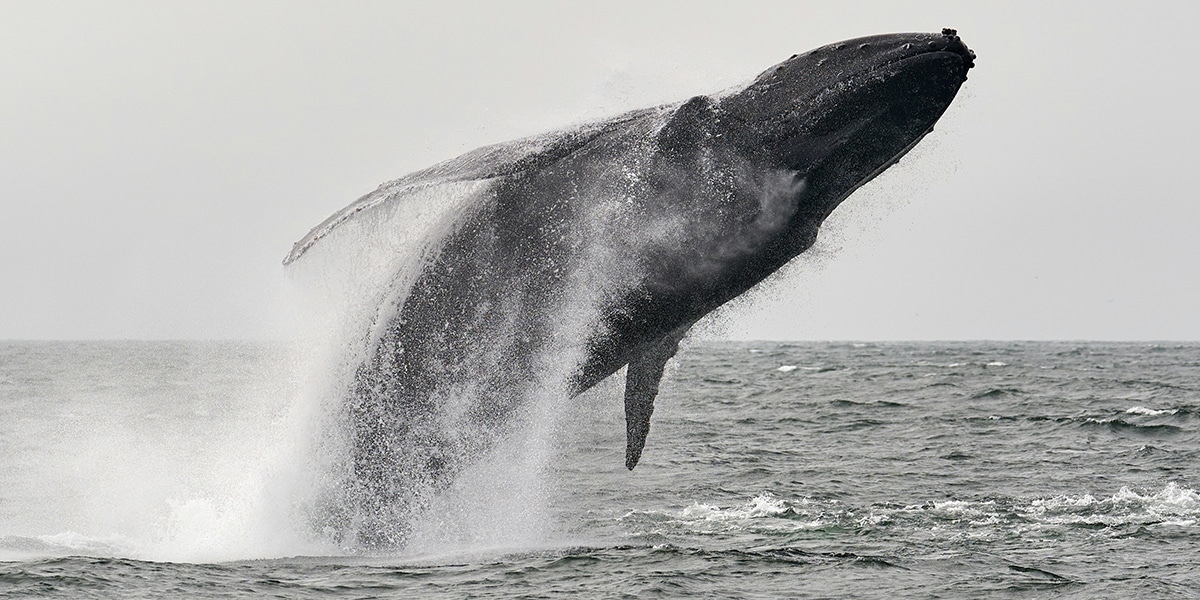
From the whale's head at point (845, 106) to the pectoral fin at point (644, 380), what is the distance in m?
1.80

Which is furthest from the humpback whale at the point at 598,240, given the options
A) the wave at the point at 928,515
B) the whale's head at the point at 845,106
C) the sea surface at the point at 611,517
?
the wave at the point at 928,515

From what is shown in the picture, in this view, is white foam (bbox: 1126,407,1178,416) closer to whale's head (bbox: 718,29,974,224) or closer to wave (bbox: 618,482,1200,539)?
wave (bbox: 618,482,1200,539)

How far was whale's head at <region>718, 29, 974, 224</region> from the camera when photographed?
31.1ft

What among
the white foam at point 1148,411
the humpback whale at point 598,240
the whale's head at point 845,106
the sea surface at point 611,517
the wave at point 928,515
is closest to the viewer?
the whale's head at point 845,106

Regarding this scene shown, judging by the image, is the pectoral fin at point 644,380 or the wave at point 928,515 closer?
the pectoral fin at point 644,380

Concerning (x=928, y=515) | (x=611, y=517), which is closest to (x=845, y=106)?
(x=611, y=517)

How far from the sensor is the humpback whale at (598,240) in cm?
971

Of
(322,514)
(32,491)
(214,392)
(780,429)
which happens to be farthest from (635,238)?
(214,392)

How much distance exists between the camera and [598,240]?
10406mm

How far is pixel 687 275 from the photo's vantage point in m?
10.3

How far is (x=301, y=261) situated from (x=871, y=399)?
117 ft

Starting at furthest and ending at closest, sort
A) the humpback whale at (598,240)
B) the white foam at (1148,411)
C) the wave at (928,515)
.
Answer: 1. the white foam at (1148,411)
2. the wave at (928,515)
3. the humpback whale at (598,240)

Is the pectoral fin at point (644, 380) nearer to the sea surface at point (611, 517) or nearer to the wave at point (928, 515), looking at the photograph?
the sea surface at point (611, 517)

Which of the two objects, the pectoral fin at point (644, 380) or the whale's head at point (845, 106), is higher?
the whale's head at point (845, 106)
